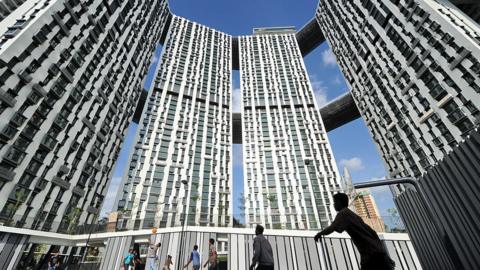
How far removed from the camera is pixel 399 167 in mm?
32781

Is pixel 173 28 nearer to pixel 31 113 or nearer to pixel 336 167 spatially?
pixel 31 113

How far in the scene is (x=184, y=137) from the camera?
51031 mm

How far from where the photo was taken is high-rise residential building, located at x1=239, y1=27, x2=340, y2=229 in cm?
4519

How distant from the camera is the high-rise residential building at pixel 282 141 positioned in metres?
45.2

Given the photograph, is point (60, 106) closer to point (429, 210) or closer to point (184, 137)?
point (184, 137)

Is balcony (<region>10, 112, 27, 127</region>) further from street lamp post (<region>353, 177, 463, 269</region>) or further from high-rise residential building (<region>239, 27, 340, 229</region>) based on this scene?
high-rise residential building (<region>239, 27, 340, 229</region>)

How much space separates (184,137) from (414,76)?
44.6 m

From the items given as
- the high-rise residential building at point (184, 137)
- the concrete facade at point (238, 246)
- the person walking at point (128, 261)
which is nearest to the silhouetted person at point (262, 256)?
the concrete facade at point (238, 246)

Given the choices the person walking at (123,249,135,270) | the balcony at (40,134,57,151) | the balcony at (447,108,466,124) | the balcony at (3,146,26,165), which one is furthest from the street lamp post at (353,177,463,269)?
the balcony at (40,134,57,151)

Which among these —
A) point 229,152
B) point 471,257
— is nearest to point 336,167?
point 229,152

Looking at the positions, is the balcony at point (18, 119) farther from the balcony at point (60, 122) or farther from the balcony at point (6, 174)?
the balcony at point (6, 174)

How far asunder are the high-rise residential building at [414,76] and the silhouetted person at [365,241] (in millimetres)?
27739

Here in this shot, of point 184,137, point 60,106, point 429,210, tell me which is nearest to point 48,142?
point 60,106

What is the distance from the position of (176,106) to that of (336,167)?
140ft
